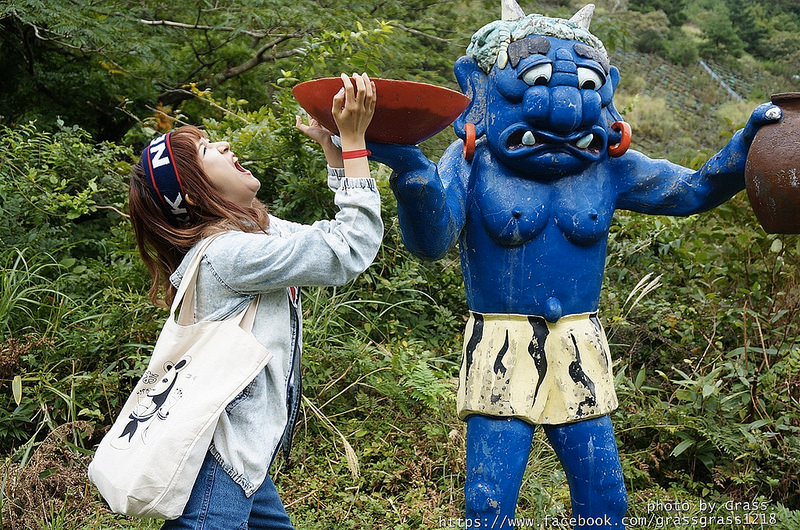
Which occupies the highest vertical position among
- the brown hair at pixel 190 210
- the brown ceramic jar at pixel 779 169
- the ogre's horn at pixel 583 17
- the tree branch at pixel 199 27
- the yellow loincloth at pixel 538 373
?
the ogre's horn at pixel 583 17

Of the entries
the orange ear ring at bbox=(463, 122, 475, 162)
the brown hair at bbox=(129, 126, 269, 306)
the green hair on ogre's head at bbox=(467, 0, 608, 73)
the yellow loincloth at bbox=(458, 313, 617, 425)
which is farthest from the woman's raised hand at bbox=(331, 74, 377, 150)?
the yellow loincloth at bbox=(458, 313, 617, 425)

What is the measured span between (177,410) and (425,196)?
2.67 feet

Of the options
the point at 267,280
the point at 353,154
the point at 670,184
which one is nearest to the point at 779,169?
the point at 670,184

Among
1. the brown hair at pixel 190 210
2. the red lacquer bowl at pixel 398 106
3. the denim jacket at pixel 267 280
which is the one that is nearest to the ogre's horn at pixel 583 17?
the red lacquer bowl at pixel 398 106

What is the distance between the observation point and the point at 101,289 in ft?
13.7

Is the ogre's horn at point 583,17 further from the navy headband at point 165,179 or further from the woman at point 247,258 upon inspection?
the navy headband at point 165,179

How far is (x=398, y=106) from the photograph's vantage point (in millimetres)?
1810

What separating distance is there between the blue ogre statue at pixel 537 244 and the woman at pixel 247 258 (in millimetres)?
417

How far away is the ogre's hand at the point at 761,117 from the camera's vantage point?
1976 millimetres

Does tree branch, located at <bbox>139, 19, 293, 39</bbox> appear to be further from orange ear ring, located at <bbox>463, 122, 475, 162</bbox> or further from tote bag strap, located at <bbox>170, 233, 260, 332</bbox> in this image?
tote bag strap, located at <bbox>170, 233, 260, 332</bbox>

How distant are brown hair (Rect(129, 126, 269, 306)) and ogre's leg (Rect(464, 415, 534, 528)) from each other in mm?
905

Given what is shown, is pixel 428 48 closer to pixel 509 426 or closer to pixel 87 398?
pixel 87 398

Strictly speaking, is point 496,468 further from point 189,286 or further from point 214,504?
point 189,286

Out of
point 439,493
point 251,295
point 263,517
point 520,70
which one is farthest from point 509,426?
point 439,493
